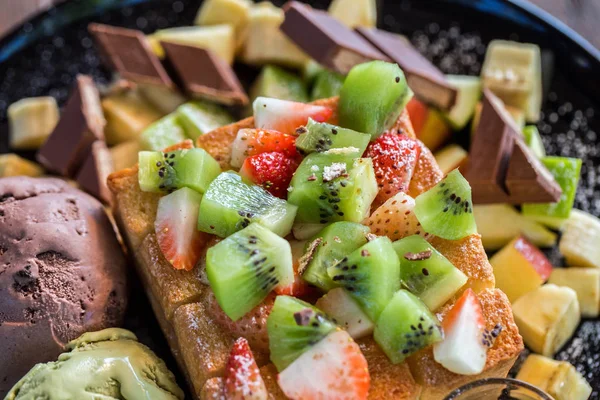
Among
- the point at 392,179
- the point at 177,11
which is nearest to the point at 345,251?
the point at 392,179

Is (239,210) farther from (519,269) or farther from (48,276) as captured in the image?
(519,269)

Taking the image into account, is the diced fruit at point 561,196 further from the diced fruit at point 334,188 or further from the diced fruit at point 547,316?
the diced fruit at point 334,188

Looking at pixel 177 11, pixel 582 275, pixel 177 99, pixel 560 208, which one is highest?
pixel 177 11

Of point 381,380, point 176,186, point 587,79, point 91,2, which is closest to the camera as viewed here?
point 381,380

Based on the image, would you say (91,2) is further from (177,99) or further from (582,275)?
(582,275)

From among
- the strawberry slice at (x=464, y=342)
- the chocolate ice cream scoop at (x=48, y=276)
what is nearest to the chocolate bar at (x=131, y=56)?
the chocolate ice cream scoop at (x=48, y=276)

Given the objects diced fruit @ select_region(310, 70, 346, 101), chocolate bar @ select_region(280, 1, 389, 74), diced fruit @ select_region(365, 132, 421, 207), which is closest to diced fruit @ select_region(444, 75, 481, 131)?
chocolate bar @ select_region(280, 1, 389, 74)

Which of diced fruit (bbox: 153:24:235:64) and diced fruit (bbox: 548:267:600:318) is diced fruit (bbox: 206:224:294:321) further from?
diced fruit (bbox: 153:24:235:64)
